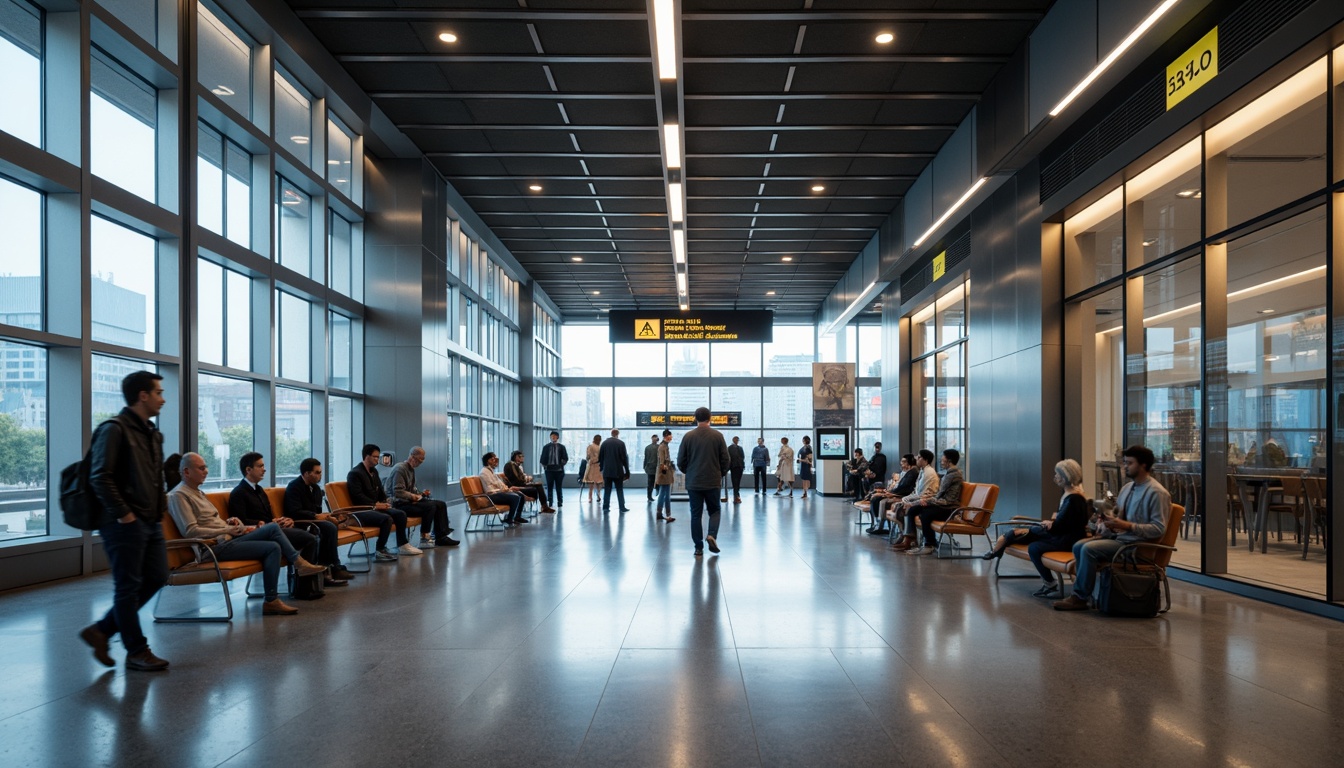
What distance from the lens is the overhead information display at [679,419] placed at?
94.9 feet

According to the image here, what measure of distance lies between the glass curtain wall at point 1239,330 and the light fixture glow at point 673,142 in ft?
16.3

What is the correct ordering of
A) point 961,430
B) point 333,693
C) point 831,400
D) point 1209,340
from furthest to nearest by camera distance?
point 831,400 → point 961,430 → point 1209,340 → point 333,693

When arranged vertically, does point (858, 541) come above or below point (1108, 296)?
below

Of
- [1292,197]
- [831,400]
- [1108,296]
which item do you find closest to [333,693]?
[1292,197]

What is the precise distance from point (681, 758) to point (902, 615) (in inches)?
131

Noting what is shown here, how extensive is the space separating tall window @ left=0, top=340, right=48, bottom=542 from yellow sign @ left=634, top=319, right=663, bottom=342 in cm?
1389

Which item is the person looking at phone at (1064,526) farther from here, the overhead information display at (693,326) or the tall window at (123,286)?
the overhead information display at (693,326)

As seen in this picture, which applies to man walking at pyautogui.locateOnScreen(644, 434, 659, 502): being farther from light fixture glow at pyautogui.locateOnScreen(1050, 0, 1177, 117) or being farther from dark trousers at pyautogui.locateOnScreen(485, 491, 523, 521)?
light fixture glow at pyautogui.locateOnScreen(1050, 0, 1177, 117)

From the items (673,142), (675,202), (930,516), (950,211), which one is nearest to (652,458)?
(675,202)

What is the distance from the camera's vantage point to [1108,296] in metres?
9.85

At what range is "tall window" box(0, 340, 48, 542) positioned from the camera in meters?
7.25

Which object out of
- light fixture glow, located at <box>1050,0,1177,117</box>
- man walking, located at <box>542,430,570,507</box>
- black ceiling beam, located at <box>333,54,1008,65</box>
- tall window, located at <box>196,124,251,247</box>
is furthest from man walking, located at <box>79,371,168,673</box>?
man walking, located at <box>542,430,570,507</box>

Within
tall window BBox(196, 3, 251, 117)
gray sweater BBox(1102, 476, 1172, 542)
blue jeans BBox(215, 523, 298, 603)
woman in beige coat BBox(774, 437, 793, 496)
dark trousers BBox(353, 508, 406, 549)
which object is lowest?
woman in beige coat BBox(774, 437, 793, 496)

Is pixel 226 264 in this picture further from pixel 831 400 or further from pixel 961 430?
pixel 831 400
